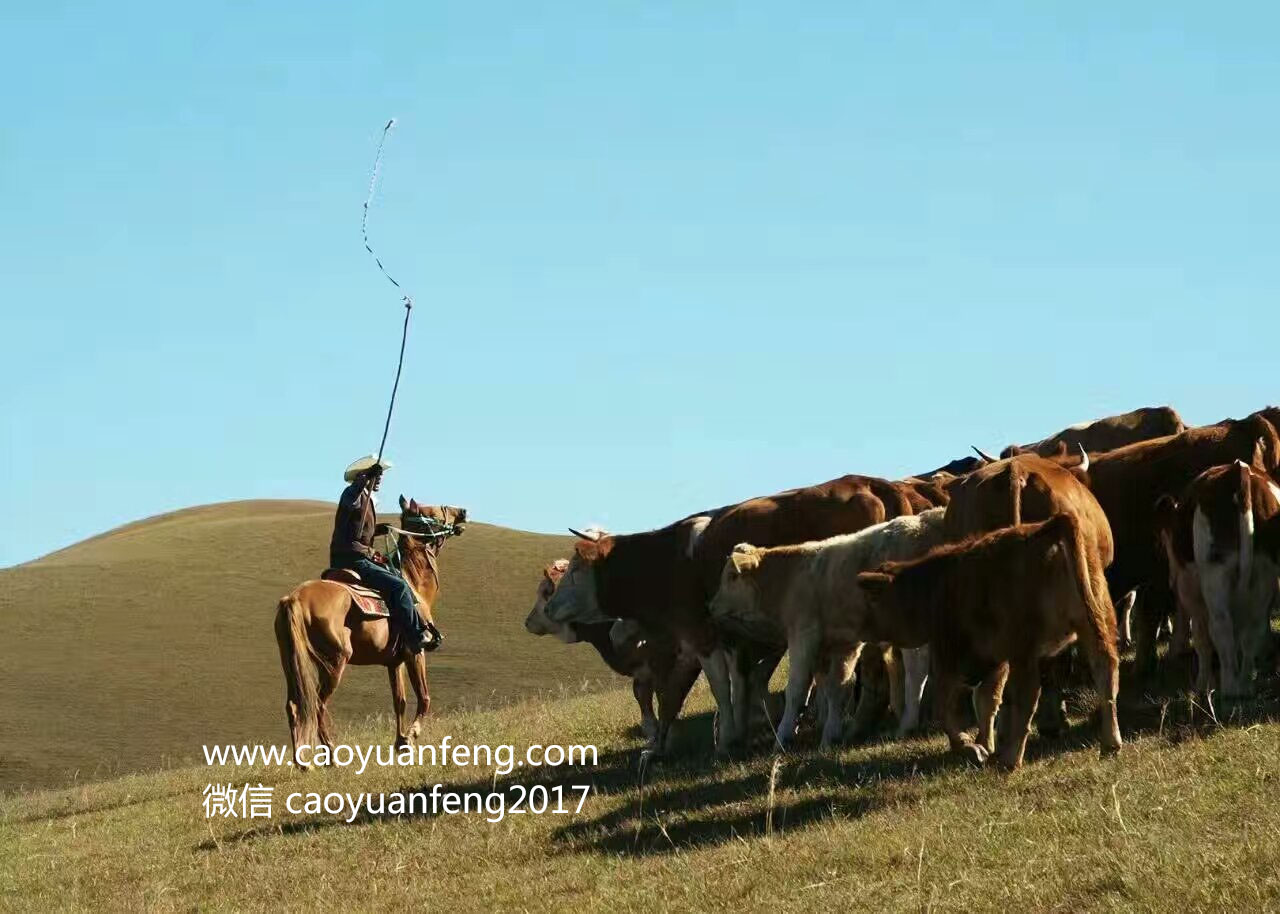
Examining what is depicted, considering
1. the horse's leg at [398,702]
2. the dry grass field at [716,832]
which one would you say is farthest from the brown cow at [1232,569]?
the horse's leg at [398,702]

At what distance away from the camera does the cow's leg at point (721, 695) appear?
1542 centimetres

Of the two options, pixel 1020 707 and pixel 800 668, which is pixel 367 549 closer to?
pixel 800 668

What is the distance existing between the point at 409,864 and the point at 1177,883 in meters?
6.03

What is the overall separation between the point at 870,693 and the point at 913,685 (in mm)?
868

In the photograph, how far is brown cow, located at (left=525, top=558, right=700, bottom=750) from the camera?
16.3 metres

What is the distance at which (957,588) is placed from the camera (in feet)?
38.6

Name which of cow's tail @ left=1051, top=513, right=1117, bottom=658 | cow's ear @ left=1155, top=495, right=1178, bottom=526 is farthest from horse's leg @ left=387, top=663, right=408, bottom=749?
cow's tail @ left=1051, top=513, right=1117, bottom=658

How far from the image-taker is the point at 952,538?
543 inches

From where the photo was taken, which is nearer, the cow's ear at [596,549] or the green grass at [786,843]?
the green grass at [786,843]

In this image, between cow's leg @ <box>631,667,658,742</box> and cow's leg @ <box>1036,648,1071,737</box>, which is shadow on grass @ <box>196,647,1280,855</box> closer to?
cow's leg @ <box>1036,648,1071,737</box>

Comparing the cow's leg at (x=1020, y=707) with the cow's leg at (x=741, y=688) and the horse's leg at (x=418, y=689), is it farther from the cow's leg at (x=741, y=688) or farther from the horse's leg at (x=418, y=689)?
the horse's leg at (x=418, y=689)

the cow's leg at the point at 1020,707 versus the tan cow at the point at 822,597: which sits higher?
the tan cow at the point at 822,597

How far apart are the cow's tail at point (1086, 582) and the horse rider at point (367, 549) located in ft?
33.0

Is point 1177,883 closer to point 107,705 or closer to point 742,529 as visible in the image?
point 742,529
